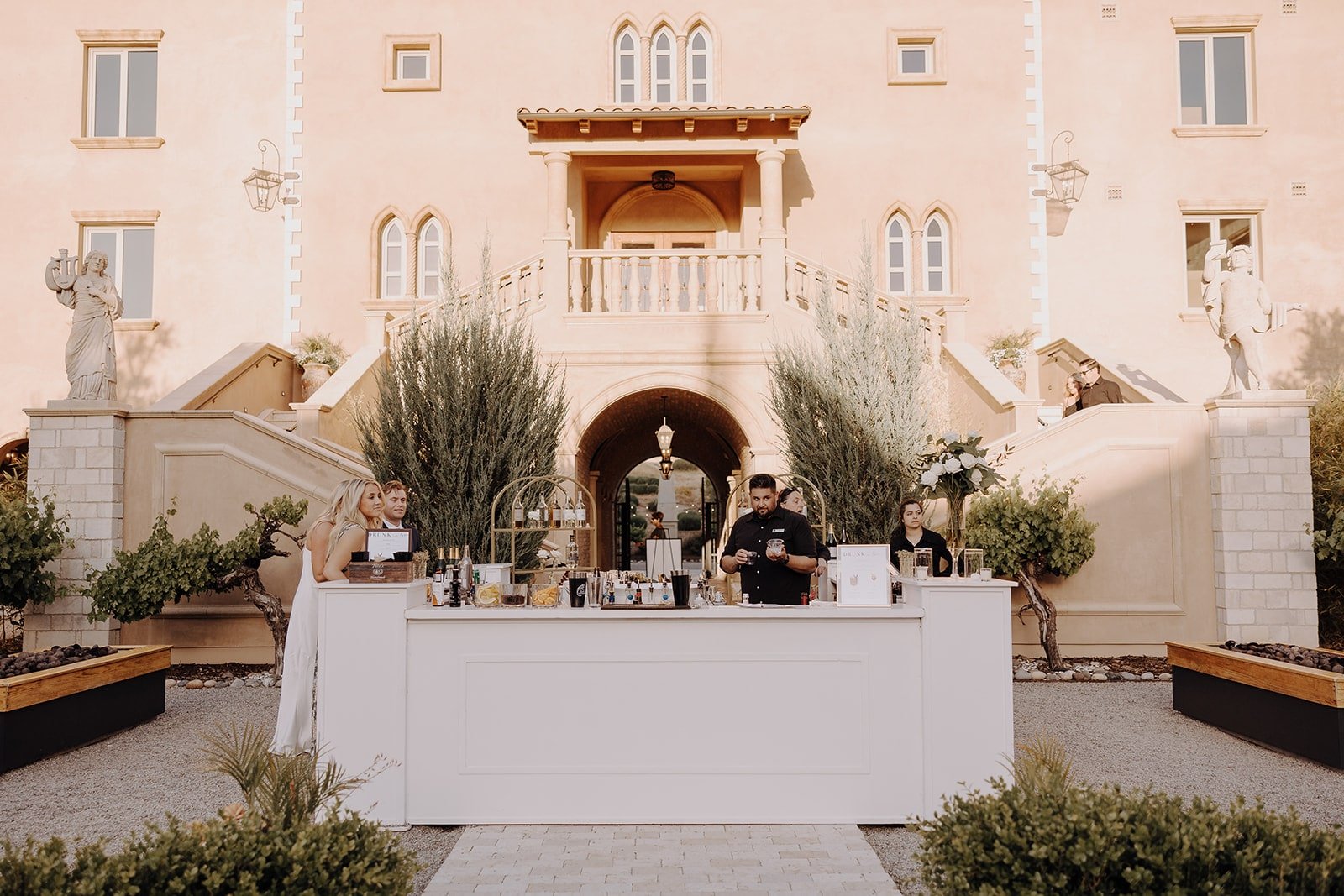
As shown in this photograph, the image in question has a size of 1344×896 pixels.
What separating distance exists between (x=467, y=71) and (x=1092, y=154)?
1025 centimetres

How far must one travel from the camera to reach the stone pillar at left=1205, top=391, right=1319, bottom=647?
34.5 feet

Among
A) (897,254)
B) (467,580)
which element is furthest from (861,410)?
(897,254)

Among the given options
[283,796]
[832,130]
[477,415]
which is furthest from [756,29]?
[283,796]

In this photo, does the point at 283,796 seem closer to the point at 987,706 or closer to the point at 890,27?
the point at 987,706

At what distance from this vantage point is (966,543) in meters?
10.0

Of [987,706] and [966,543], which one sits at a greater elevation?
[966,543]

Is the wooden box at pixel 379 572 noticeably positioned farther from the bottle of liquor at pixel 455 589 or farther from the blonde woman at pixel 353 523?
the bottle of liquor at pixel 455 589

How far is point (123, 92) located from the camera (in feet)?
55.4

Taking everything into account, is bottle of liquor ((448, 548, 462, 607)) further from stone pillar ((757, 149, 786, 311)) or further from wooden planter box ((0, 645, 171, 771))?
stone pillar ((757, 149, 786, 311))

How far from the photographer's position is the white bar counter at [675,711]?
5.43 m

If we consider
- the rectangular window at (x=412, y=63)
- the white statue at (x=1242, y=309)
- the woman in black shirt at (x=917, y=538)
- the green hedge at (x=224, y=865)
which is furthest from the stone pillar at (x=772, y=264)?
the green hedge at (x=224, y=865)

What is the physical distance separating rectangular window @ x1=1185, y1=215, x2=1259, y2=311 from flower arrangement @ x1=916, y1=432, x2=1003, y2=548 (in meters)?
12.0

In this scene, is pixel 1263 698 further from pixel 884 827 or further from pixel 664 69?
pixel 664 69

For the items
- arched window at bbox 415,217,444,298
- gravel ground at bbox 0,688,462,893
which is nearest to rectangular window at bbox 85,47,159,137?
arched window at bbox 415,217,444,298
